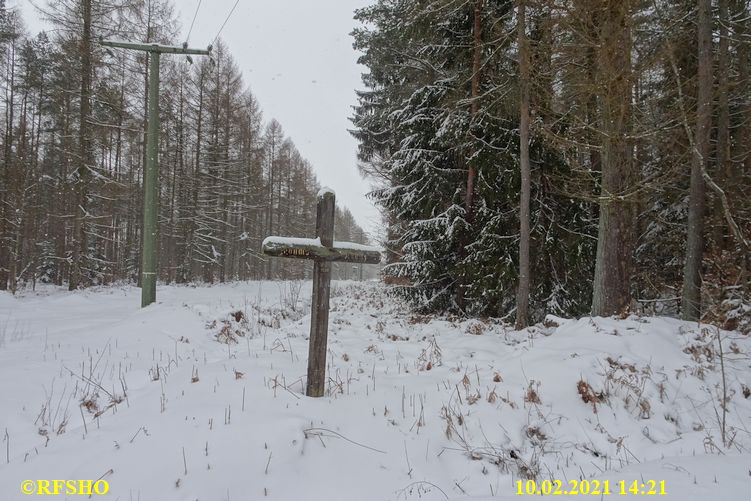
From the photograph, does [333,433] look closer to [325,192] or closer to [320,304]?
[320,304]

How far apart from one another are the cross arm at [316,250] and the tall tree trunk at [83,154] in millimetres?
13306

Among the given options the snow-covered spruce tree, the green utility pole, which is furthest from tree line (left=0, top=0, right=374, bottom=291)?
the snow-covered spruce tree

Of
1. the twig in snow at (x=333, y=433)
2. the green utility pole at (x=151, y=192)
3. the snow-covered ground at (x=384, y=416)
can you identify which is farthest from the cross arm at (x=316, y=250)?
the green utility pole at (x=151, y=192)

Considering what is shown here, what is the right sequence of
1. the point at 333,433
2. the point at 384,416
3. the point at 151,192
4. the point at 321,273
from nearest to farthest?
the point at 333,433 < the point at 384,416 < the point at 321,273 < the point at 151,192

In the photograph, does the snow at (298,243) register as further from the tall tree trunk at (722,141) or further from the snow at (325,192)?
the tall tree trunk at (722,141)

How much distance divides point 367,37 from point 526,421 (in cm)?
1226

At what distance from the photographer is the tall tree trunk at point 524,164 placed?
273 inches

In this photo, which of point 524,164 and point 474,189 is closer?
point 524,164

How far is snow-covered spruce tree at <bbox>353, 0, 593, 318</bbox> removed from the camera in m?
8.09

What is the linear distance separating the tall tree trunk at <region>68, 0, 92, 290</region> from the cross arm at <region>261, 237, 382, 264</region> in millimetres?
13306

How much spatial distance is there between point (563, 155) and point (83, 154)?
621 inches

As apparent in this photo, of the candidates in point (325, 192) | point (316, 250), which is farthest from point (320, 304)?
point (325, 192)

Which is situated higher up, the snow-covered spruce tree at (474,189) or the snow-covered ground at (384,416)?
the snow-covered spruce tree at (474,189)

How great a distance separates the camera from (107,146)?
13797 mm
